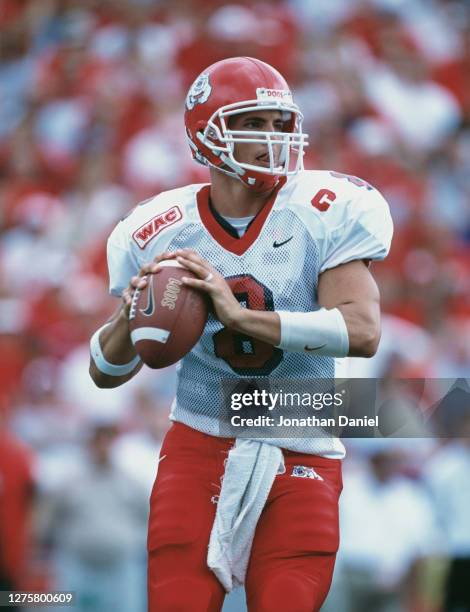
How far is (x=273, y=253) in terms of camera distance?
3211mm

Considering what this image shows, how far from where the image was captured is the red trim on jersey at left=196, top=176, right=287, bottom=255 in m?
3.24

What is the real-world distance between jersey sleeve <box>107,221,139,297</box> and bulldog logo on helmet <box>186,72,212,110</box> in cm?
40

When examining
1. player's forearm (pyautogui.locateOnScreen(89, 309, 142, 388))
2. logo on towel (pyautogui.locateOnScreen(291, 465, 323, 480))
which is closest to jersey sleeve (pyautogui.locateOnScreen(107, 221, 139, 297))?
player's forearm (pyautogui.locateOnScreen(89, 309, 142, 388))

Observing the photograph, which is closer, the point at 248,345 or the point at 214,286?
the point at 214,286

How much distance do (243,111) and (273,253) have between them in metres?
0.39

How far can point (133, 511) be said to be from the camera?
5.32m

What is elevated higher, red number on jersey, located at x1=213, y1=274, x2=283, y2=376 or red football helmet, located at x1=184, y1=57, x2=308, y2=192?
red football helmet, located at x1=184, y1=57, x2=308, y2=192

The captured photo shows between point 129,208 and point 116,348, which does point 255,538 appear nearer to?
point 116,348

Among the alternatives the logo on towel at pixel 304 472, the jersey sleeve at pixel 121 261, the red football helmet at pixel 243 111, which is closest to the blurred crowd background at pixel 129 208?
the jersey sleeve at pixel 121 261

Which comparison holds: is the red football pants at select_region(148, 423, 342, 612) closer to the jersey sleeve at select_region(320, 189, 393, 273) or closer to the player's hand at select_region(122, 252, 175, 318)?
the player's hand at select_region(122, 252, 175, 318)

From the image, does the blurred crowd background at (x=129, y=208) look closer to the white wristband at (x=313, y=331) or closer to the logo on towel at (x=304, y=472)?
the logo on towel at (x=304, y=472)

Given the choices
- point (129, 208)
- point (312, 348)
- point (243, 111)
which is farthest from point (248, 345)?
point (129, 208)

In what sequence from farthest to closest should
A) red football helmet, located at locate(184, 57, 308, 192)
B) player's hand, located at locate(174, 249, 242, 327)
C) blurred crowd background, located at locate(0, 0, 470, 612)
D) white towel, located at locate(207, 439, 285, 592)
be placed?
blurred crowd background, located at locate(0, 0, 470, 612) < red football helmet, located at locate(184, 57, 308, 192) < white towel, located at locate(207, 439, 285, 592) < player's hand, located at locate(174, 249, 242, 327)

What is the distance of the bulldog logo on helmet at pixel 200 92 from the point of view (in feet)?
11.1
